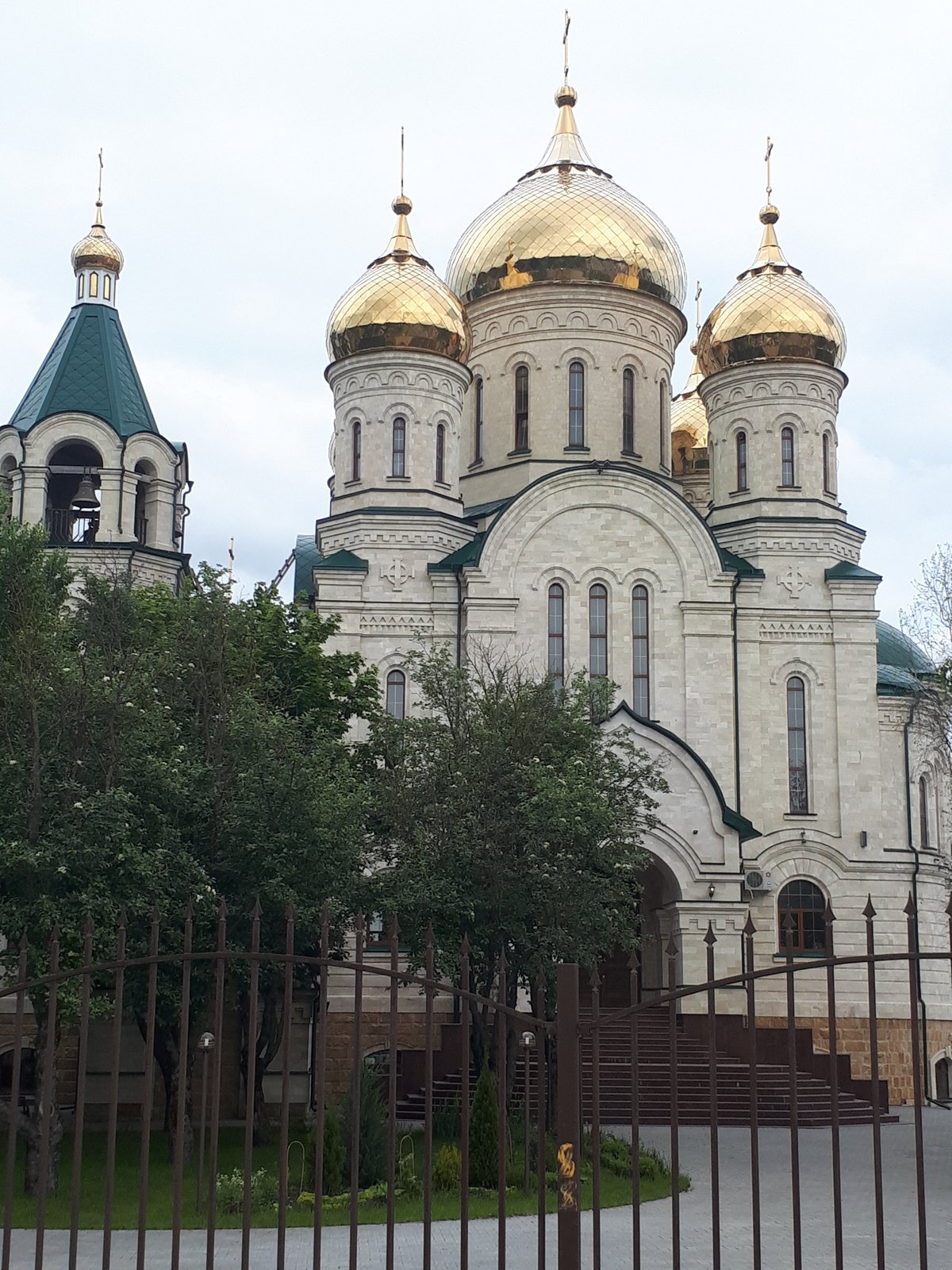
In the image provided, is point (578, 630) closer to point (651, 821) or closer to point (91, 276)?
point (651, 821)

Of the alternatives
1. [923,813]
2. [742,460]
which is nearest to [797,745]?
[923,813]

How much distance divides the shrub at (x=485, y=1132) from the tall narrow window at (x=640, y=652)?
1306 cm

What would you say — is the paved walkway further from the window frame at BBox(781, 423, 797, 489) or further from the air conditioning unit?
the window frame at BBox(781, 423, 797, 489)

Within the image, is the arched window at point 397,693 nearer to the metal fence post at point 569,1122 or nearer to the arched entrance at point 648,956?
the arched entrance at point 648,956

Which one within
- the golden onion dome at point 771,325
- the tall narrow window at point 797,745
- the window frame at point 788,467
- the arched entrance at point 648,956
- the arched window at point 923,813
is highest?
the golden onion dome at point 771,325

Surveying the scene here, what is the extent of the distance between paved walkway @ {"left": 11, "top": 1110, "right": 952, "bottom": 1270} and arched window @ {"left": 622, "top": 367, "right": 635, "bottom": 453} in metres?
17.4

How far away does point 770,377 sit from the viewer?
29.1 metres

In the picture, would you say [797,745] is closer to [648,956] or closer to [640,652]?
[640,652]

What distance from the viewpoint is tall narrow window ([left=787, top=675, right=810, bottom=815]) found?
27375mm

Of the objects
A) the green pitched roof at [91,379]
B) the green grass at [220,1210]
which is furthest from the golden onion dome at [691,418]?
the green grass at [220,1210]

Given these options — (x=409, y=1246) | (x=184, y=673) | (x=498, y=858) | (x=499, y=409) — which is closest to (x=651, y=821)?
(x=498, y=858)

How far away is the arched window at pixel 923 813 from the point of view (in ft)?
91.5

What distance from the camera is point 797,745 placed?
27.5 meters

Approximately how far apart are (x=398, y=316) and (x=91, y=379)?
18.1ft
